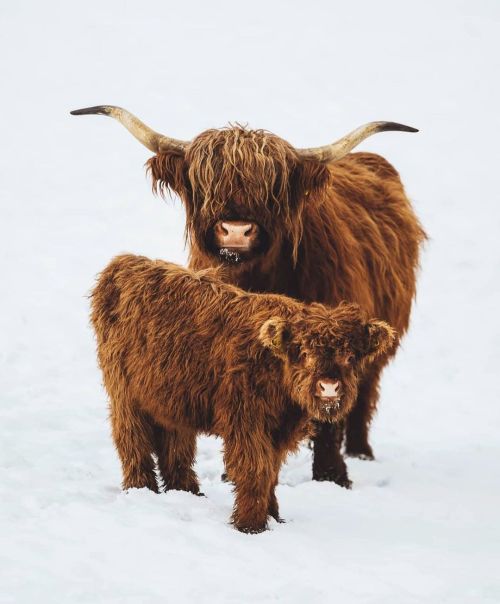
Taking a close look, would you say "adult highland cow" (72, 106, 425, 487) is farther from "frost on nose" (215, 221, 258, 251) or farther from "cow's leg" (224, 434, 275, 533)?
"cow's leg" (224, 434, 275, 533)

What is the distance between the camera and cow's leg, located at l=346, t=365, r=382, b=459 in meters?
7.33

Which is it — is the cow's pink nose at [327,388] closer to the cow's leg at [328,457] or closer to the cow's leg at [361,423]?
the cow's leg at [328,457]

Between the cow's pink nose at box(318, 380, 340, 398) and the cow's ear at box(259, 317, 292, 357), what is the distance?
8.7 inches

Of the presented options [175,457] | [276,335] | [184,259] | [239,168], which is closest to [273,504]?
[175,457]

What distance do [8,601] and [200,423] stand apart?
5.19 feet

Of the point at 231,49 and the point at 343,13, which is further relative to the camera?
the point at 343,13

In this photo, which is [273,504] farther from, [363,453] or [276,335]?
[363,453]

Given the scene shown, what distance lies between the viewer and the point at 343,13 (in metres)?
19.4

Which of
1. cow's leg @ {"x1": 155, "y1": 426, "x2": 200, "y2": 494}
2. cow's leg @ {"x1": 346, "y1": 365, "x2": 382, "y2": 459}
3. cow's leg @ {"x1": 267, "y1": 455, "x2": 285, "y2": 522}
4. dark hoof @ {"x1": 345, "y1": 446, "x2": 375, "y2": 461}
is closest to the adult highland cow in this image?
cow's leg @ {"x1": 346, "y1": 365, "x2": 382, "y2": 459}

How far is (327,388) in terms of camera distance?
14.4 feet

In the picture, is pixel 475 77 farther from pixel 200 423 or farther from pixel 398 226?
pixel 200 423

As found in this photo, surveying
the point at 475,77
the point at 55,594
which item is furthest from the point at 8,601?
the point at 475,77

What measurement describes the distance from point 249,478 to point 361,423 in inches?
112

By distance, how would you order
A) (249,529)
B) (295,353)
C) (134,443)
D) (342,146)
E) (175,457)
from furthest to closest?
1. (342,146)
2. (175,457)
3. (134,443)
4. (249,529)
5. (295,353)
